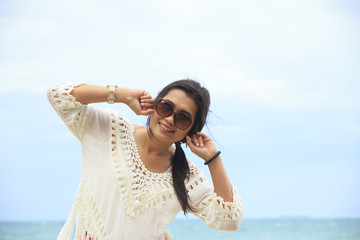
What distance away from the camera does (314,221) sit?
29156mm

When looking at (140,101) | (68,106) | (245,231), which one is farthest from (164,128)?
(245,231)

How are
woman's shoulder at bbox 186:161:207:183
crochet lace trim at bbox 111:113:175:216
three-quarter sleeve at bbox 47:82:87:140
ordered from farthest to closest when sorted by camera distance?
1. woman's shoulder at bbox 186:161:207:183
2. crochet lace trim at bbox 111:113:175:216
3. three-quarter sleeve at bbox 47:82:87:140

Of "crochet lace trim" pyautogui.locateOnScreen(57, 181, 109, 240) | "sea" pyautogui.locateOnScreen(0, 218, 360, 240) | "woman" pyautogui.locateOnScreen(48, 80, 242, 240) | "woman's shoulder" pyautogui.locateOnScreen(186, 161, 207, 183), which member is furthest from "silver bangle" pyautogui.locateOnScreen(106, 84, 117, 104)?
"sea" pyautogui.locateOnScreen(0, 218, 360, 240)

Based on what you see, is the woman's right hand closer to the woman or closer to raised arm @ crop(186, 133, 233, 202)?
the woman

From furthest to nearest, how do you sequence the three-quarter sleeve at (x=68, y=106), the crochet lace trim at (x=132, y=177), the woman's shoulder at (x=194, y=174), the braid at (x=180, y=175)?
the woman's shoulder at (x=194, y=174), the braid at (x=180, y=175), the crochet lace trim at (x=132, y=177), the three-quarter sleeve at (x=68, y=106)

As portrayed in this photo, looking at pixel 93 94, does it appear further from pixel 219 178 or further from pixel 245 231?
pixel 245 231

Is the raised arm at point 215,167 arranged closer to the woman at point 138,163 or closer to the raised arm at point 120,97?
the woman at point 138,163

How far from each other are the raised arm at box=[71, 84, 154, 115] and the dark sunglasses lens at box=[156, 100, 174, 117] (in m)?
0.05

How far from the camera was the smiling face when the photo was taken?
2.82 metres

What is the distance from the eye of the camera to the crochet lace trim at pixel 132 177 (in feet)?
9.43

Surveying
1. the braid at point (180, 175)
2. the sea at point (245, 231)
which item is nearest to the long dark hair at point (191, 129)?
the braid at point (180, 175)

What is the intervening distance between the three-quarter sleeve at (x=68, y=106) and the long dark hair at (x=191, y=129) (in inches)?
16.2

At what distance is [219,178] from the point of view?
3021 millimetres

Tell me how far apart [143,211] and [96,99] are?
73 centimetres
